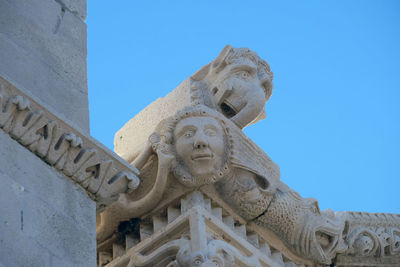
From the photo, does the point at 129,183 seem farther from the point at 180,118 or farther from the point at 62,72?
the point at 180,118

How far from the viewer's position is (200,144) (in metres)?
6.61

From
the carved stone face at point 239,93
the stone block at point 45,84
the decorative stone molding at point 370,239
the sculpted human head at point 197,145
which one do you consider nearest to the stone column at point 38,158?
the stone block at point 45,84

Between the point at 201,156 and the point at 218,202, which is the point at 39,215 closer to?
the point at 201,156

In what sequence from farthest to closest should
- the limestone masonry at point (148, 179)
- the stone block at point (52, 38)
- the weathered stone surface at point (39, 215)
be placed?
the stone block at point (52, 38)
the limestone masonry at point (148, 179)
the weathered stone surface at point (39, 215)

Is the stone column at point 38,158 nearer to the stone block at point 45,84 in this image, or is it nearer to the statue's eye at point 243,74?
the stone block at point 45,84

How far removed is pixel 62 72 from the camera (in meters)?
5.30

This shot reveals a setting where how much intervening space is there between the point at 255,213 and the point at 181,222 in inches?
30.6

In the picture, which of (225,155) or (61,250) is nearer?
(61,250)

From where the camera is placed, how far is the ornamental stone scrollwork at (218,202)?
6457mm

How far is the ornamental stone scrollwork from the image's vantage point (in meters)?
6.46

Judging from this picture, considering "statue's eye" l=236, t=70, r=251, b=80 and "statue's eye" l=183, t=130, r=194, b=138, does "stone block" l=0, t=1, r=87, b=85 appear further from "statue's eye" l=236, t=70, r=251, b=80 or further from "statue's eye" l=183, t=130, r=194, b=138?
"statue's eye" l=236, t=70, r=251, b=80

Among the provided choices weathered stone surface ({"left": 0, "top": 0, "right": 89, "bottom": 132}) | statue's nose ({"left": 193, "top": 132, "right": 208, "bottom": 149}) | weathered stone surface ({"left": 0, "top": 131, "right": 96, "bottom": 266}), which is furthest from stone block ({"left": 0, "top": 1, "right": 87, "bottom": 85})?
statue's nose ({"left": 193, "top": 132, "right": 208, "bottom": 149})

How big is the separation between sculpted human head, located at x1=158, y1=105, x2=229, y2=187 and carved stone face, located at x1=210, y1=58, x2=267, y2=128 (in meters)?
0.62

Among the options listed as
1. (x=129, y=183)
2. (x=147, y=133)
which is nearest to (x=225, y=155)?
(x=147, y=133)
